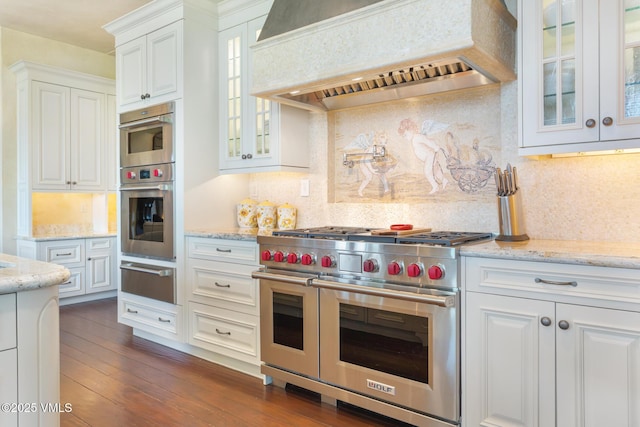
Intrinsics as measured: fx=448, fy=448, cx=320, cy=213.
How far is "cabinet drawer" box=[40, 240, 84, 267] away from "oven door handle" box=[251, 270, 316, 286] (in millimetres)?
3048

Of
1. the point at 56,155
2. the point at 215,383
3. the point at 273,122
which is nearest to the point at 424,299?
the point at 215,383

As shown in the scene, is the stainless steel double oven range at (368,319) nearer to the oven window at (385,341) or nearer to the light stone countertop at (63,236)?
the oven window at (385,341)

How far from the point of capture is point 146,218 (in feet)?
11.6

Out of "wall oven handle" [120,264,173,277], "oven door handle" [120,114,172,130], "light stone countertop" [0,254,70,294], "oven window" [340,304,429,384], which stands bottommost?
"oven window" [340,304,429,384]

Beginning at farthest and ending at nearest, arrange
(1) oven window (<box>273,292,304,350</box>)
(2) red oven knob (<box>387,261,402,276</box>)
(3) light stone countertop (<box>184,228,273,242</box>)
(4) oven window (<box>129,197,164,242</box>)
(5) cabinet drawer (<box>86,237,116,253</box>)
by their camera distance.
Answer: (5) cabinet drawer (<box>86,237,116,253</box>), (4) oven window (<box>129,197,164,242</box>), (3) light stone countertop (<box>184,228,273,242</box>), (1) oven window (<box>273,292,304,350</box>), (2) red oven knob (<box>387,261,402,276</box>)

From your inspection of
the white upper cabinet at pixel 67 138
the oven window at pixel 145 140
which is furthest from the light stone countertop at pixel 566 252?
the white upper cabinet at pixel 67 138

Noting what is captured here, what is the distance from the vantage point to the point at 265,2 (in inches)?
124

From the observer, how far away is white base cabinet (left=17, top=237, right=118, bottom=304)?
4.63 m

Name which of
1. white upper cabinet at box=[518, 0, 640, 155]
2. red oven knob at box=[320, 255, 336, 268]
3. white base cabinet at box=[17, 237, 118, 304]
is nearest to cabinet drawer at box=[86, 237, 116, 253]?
white base cabinet at box=[17, 237, 118, 304]

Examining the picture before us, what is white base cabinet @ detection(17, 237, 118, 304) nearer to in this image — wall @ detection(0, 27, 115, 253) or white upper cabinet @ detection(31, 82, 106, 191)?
wall @ detection(0, 27, 115, 253)

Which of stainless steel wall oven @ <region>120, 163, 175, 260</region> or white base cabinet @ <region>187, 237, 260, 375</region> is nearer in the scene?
white base cabinet @ <region>187, 237, 260, 375</region>

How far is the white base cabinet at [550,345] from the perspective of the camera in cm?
165

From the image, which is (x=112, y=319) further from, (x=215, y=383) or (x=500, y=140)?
(x=500, y=140)

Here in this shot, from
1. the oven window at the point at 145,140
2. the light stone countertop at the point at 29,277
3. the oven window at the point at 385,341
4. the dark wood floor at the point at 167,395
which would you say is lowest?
the dark wood floor at the point at 167,395
